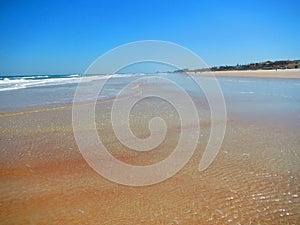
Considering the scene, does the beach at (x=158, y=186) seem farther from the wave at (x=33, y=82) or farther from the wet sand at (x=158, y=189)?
the wave at (x=33, y=82)

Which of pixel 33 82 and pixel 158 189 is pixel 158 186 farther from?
pixel 33 82

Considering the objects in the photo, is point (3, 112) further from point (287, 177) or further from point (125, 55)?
point (287, 177)

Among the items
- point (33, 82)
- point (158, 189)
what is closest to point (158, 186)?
point (158, 189)

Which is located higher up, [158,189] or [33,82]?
[33,82]

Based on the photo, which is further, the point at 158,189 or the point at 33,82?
the point at 33,82

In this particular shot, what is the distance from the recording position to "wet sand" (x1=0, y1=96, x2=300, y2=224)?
2.28m

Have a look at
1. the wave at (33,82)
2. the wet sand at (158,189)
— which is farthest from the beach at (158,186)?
the wave at (33,82)

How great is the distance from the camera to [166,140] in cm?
474

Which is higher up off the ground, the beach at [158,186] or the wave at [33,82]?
the wave at [33,82]

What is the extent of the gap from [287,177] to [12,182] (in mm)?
3764

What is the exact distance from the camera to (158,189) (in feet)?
9.18

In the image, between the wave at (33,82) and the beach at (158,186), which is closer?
the beach at (158,186)

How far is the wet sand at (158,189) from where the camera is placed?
228cm

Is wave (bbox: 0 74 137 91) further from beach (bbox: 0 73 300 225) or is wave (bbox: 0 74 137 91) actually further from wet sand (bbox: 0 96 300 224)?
wet sand (bbox: 0 96 300 224)
